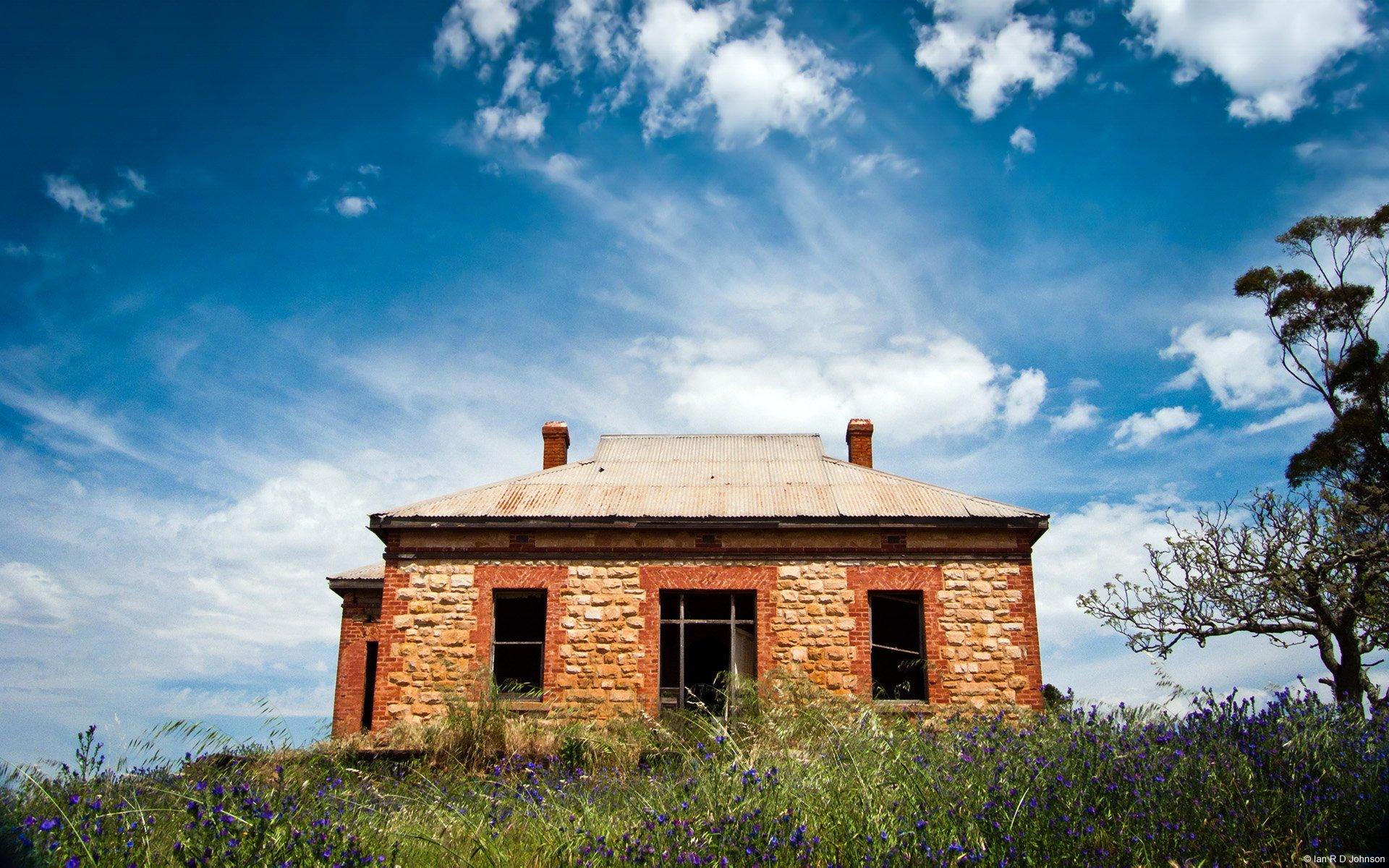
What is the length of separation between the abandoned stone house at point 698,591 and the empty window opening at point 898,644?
100mm

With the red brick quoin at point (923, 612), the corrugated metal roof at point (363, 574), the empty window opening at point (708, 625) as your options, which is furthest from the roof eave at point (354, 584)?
the red brick quoin at point (923, 612)

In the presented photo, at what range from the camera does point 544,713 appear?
43.0ft

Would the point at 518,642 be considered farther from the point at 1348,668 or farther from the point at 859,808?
the point at 1348,668

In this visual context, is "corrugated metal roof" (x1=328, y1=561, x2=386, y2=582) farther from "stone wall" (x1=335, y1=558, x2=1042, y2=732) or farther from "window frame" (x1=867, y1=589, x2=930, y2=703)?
"window frame" (x1=867, y1=589, x2=930, y2=703)

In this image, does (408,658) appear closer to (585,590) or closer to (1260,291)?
(585,590)

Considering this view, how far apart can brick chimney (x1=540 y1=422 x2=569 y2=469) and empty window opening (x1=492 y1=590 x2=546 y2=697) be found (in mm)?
2743

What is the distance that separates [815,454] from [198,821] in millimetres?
13200

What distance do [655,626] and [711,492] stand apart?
95.8 inches

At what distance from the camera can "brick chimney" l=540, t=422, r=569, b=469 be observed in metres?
17.3

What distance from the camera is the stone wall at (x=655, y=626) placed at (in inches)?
521

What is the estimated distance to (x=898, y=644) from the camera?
17484 millimetres

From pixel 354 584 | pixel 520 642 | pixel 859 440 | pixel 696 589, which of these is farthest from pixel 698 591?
→ pixel 354 584

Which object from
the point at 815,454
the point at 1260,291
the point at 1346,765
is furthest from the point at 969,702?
the point at 1260,291

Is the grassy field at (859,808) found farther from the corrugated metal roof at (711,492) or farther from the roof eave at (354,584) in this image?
the roof eave at (354,584)
